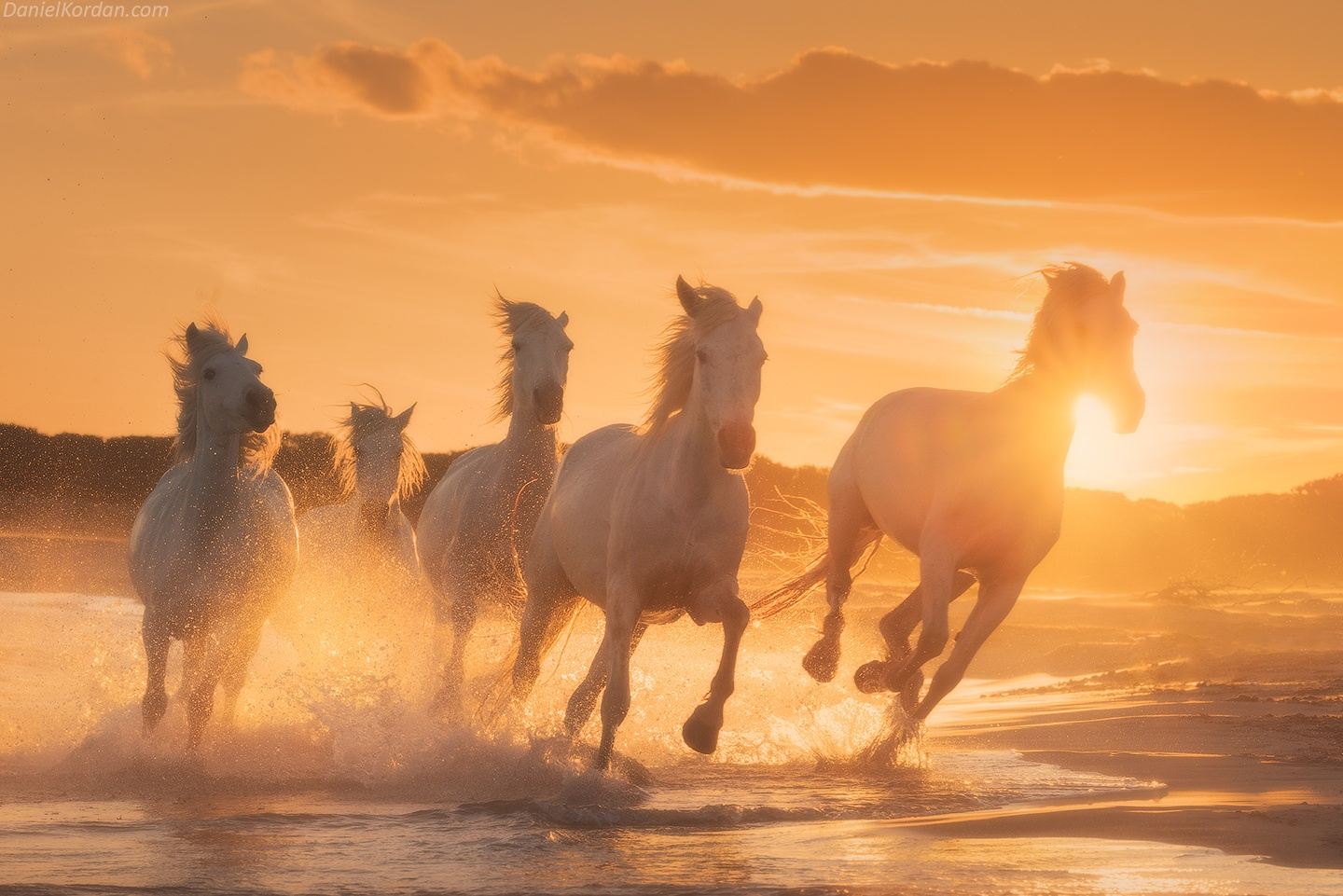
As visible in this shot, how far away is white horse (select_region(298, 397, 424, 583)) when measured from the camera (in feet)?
37.4

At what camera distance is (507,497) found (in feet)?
31.6

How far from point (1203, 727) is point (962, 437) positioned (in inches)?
116

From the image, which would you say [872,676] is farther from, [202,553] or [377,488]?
[377,488]

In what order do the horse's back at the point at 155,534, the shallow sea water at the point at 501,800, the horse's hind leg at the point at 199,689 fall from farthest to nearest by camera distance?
the horse's back at the point at 155,534
the horse's hind leg at the point at 199,689
the shallow sea water at the point at 501,800

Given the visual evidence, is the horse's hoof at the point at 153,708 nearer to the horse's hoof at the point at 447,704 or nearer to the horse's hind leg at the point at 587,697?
the horse's hoof at the point at 447,704

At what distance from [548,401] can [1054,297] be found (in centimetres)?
288

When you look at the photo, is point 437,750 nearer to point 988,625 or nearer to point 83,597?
point 988,625

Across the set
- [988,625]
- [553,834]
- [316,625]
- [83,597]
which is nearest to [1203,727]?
[988,625]

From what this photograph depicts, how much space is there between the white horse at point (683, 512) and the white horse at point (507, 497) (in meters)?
1.67

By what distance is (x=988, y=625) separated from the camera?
816cm

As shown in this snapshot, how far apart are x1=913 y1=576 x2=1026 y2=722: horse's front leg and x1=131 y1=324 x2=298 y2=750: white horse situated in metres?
3.73

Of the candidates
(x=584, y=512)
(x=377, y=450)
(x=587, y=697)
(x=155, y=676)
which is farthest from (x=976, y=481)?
(x=377, y=450)

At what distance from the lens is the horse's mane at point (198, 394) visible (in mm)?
8883

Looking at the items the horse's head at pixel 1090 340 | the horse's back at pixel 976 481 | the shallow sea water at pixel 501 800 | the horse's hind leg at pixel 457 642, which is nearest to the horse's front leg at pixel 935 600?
the horse's back at pixel 976 481
